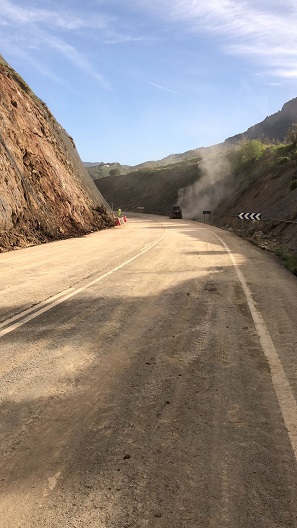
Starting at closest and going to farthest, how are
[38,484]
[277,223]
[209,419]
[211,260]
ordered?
[38,484] → [209,419] → [211,260] → [277,223]

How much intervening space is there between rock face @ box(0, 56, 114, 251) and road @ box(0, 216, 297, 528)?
1188cm

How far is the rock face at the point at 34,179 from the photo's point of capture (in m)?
19.1

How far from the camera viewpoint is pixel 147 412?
348 cm

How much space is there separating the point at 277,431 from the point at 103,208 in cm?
3068

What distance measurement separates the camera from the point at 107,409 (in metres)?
3.54

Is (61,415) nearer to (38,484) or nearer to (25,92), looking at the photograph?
(38,484)

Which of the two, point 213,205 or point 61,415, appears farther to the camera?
point 213,205

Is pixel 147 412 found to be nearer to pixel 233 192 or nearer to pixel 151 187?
pixel 233 192

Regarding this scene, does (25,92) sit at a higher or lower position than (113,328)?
higher

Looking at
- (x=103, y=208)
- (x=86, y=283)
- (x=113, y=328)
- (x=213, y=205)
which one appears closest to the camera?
(x=113, y=328)

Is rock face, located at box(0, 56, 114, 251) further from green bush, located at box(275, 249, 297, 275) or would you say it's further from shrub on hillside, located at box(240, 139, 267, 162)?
shrub on hillside, located at box(240, 139, 267, 162)

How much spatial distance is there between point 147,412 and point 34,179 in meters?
20.9

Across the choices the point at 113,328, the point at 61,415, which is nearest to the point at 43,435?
the point at 61,415

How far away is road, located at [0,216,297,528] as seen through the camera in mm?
2430
